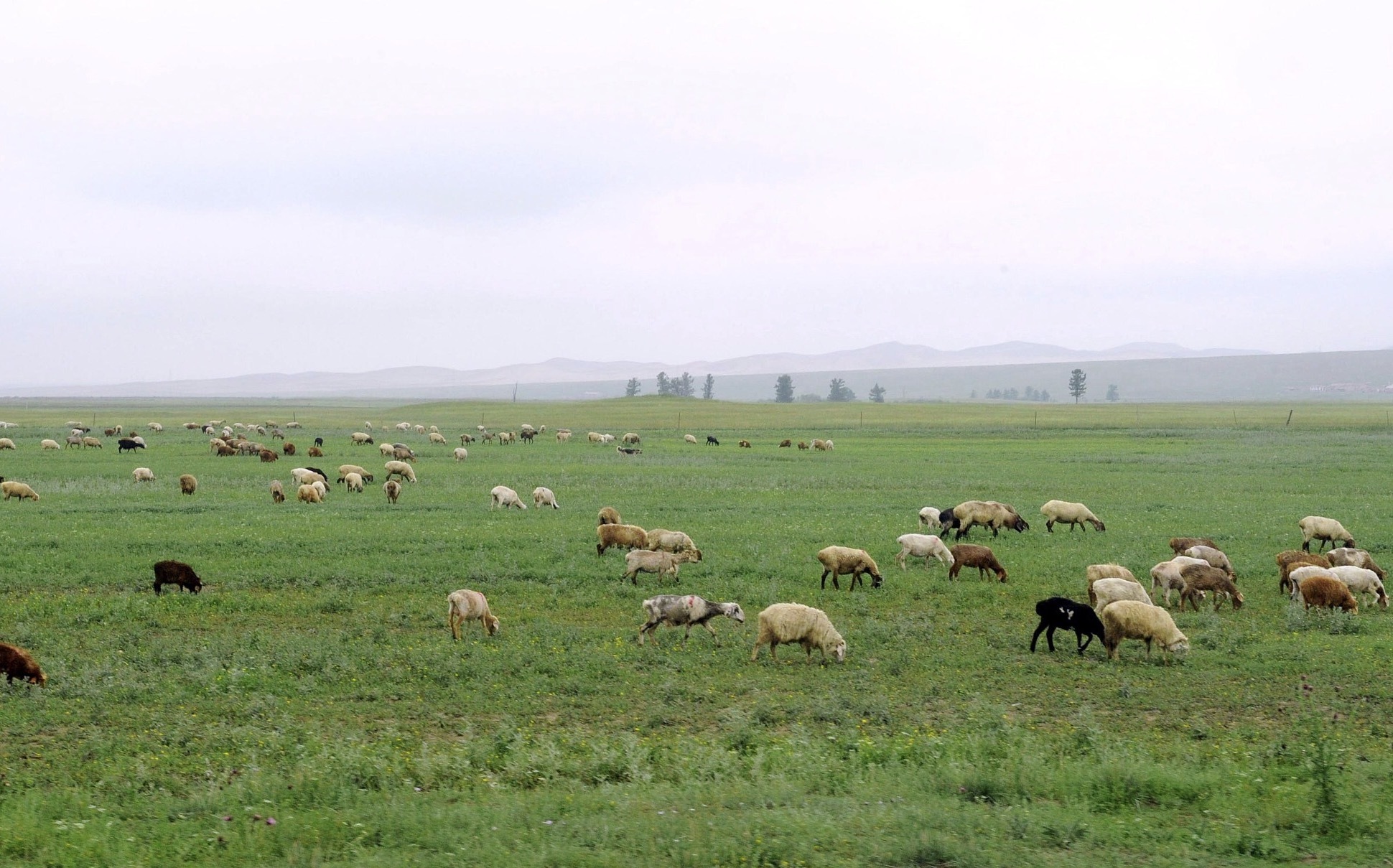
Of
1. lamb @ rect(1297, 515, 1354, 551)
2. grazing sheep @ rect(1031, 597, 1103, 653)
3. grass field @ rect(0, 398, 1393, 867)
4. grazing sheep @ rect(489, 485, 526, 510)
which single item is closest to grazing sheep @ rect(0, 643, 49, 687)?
grass field @ rect(0, 398, 1393, 867)

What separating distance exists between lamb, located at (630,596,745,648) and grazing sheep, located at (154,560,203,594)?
898 cm

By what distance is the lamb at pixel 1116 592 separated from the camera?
15352 mm

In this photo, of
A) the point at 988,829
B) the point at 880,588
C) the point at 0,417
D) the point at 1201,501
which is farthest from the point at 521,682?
the point at 0,417

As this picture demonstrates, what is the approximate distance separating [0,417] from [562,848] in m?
127

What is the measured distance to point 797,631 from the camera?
1356 cm

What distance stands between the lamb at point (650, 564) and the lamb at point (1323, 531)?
15869mm

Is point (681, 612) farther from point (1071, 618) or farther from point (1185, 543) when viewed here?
point (1185, 543)

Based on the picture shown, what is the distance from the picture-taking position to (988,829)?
752 cm

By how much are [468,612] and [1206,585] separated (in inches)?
529

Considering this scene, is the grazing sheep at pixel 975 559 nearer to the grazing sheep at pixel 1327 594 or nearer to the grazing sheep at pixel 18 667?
the grazing sheep at pixel 1327 594

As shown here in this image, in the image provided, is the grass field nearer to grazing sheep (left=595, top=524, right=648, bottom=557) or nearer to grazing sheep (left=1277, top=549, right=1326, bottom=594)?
grazing sheep (left=1277, top=549, right=1326, bottom=594)

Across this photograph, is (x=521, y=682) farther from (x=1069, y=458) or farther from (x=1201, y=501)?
(x=1069, y=458)

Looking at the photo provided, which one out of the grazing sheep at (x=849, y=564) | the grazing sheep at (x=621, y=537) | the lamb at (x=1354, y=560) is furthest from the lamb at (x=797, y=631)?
the lamb at (x=1354, y=560)

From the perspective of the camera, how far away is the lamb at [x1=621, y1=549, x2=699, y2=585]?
60.2 ft
